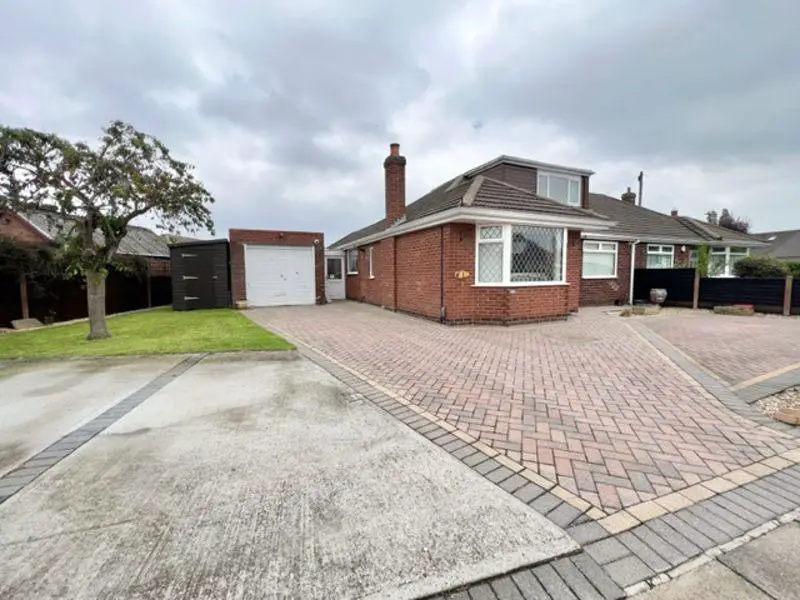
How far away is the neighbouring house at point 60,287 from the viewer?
11.0m

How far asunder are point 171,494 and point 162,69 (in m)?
9.95

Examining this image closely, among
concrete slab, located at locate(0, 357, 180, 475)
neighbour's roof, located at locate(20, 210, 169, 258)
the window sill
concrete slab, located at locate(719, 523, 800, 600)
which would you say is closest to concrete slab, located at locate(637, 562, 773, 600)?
concrete slab, located at locate(719, 523, 800, 600)

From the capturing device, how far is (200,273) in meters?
14.5

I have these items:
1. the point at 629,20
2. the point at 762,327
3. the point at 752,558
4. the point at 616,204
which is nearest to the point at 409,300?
the point at 629,20

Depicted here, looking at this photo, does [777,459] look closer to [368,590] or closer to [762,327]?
[368,590]

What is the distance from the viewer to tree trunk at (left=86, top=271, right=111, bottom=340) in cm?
824

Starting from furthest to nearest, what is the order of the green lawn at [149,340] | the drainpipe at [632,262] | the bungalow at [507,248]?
1. the drainpipe at [632,262]
2. the bungalow at [507,248]
3. the green lawn at [149,340]

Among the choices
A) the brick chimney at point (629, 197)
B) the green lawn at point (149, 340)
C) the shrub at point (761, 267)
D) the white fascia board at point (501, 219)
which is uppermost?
the brick chimney at point (629, 197)

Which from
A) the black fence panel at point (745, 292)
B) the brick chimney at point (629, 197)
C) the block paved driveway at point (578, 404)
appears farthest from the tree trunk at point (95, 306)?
the brick chimney at point (629, 197)

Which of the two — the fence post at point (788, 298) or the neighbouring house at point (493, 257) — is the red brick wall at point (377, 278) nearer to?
the neighbouring house at point (493, 257)

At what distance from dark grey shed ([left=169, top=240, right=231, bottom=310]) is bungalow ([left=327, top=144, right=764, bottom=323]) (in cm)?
590

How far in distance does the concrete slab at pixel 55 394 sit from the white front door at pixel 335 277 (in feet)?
44.1

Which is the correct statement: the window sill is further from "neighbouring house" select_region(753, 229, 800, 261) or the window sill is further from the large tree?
"neighbouring house" select_region(753, 229, 800, 261)

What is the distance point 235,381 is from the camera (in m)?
4.98
